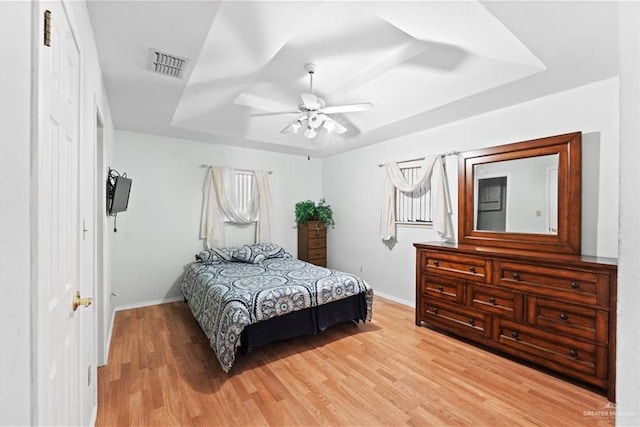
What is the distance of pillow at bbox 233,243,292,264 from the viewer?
167 inches

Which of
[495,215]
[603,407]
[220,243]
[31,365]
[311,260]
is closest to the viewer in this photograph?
[31,365]

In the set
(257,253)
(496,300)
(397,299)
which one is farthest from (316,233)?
(496,300)

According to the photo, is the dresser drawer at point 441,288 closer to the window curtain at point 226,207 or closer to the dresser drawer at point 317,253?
the dresser drawer at point 317,253

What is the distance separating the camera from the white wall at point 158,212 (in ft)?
12.8

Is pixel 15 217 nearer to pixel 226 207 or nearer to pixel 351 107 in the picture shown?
pixel 351 107

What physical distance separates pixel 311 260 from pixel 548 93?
13.4 ft

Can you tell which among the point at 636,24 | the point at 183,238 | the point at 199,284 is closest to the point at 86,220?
the point at 199,284

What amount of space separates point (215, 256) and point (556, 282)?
155 inches

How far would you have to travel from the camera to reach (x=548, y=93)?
271cm

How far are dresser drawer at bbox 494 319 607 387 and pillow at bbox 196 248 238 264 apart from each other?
11.3 feet

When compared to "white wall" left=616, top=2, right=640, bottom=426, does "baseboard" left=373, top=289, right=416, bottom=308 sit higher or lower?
lower

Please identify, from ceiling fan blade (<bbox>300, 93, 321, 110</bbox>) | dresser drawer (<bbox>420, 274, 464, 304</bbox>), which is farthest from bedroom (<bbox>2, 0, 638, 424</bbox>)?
ceiling fan blade (<bbox>300, 93, 321, 110</bbox>)

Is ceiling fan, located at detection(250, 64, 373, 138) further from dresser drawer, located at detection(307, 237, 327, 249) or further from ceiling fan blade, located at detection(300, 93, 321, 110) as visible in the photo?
dresser drawer, located at detection(307, 237, 327, 249)

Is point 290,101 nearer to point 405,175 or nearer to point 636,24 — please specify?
point 405,175
